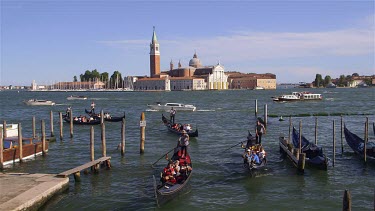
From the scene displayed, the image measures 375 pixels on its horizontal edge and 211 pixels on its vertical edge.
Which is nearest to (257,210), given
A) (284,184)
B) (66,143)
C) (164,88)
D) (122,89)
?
(284,184)

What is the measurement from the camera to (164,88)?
344 feet

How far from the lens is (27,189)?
26.2 feet

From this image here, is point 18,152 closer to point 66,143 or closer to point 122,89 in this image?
point 66,143

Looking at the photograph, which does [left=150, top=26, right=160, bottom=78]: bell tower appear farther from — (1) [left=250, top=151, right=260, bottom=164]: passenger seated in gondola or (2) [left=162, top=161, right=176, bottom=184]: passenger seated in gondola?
(2) [left=162, top=161, right=176, bottom=184]: passenger seated in gondola

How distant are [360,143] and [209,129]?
9137mm

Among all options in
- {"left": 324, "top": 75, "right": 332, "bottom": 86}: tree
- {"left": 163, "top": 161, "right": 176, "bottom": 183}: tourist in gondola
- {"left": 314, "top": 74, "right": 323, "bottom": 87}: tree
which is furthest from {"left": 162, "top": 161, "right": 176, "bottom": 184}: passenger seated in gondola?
{"left": 324, "top": 75, "right": 332, "bottom": 86}: tree

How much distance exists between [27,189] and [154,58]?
10275cm

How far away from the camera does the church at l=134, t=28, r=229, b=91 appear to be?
344 ft

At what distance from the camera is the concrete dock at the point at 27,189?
7.21 m

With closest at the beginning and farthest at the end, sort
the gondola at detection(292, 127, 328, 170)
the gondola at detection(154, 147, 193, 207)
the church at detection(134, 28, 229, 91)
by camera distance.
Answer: the gondola at detection(154, 147, 193, 207), the gondola at detection(292, 127, 328, 170), the church at detection(134, 28, 229, 91)

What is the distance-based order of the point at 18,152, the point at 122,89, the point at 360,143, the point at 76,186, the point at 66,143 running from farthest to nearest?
the point at 122,89, the point at 66,143, the point at 360,143, the point at 18,152, the point at 76,186

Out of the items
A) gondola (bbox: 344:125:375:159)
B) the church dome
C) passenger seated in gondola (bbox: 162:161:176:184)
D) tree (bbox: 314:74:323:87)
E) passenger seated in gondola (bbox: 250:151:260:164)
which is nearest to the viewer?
passenger seated in gondola (bbox: 162:161:176:184)

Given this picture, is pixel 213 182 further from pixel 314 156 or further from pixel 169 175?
pixel 314 156

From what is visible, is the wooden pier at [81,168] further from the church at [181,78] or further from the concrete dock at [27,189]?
the church at [181,78]
